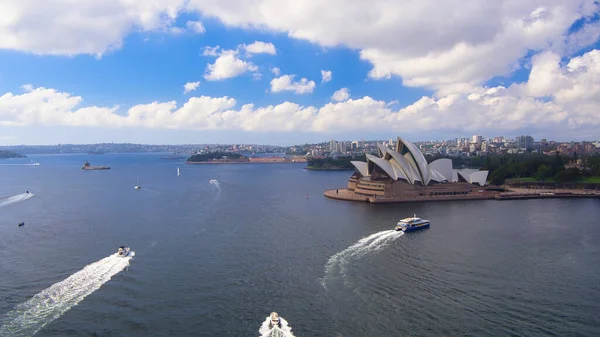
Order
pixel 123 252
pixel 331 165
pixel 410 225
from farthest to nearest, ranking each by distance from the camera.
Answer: pixel 331 165 < pixel 410 225 < pixel 123 252

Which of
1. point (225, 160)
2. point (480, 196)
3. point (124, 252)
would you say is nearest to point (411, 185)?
point (480, 196)

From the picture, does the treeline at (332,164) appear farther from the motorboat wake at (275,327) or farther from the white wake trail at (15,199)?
the motorboat wake at (275,327)

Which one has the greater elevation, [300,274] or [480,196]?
[480,196]

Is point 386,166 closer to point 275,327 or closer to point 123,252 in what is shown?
point 123,252

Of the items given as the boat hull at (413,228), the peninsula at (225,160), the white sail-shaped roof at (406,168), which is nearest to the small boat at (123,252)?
the boat hull at (413,228)

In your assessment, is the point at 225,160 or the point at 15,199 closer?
the point at 15,199

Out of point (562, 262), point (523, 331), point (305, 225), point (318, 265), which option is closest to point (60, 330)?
point (318, 265)

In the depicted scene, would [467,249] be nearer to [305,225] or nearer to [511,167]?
[305,225]
